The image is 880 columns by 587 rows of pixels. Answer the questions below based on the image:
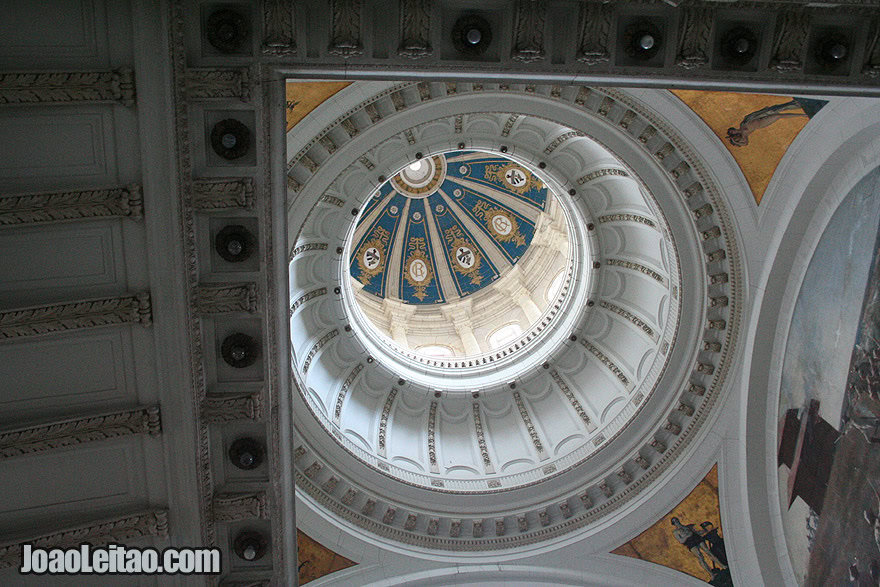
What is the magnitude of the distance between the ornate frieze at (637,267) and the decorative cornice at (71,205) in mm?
11327

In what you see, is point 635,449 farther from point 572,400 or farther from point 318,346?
point 318,346

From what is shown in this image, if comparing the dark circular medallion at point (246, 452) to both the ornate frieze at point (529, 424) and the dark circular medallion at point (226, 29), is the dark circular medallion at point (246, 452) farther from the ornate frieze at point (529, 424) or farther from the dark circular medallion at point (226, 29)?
the ornate frieze at point (529, 424)

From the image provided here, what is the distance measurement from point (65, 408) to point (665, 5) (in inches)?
325

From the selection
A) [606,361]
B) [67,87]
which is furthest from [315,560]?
[67,87]

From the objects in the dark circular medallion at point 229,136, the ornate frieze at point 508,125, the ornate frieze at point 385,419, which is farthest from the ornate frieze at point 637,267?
the dark circular medallion at point 229,136

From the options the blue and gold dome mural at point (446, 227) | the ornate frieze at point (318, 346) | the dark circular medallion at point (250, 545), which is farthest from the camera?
the blue and gold dome mural at point (446, 227)

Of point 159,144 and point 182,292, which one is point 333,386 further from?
point 159,144

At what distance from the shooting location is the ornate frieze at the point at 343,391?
589 inches

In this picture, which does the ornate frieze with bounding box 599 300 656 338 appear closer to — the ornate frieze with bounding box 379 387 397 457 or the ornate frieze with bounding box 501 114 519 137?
the ornate frieze with bounding box 501 114 519 137

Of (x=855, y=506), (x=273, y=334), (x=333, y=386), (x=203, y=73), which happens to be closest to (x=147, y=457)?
(x=273, y=334)

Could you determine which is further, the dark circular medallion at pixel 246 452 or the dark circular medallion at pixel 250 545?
the dark circular medallion at pixel 250 545

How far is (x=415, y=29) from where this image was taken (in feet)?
20.3

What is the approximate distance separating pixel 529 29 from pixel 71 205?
17.1ft

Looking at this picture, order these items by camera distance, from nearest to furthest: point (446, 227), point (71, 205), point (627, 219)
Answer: point (71, 205) → point (627, 219) → point (446, 227)
